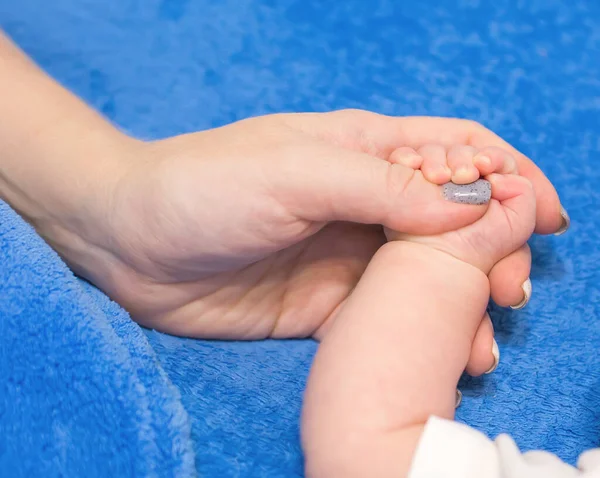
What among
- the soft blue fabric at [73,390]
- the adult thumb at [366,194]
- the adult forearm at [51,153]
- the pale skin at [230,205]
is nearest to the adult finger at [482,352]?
the pale skin at [230,205]

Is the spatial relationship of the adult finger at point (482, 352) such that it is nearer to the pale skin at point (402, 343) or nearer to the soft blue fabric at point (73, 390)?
the pale skin at point (402, 343)

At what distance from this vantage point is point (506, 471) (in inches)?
22.9

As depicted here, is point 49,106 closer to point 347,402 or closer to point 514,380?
point 347,402

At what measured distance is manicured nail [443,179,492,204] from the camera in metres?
0.70

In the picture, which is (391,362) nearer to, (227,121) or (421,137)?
(421,137)

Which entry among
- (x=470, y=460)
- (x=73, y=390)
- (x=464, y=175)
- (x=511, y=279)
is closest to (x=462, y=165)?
(x=464, y=175)

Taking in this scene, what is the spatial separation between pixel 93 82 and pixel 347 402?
0.71 meters

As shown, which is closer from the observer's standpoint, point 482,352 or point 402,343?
point 402,343

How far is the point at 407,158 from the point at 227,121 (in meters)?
0.40

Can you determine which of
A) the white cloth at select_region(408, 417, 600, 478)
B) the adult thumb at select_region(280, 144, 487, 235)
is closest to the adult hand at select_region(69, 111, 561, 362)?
the adult thumb at select_region(280, 144, 487, 235)

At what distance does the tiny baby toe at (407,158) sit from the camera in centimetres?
74

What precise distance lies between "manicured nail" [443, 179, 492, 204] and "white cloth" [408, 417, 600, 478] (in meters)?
0.21

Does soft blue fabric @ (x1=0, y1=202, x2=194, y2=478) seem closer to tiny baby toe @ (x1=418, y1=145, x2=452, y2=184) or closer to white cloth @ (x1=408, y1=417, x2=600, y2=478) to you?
white cloth @ (x1=408, y1=417, x2=600, y2=478)

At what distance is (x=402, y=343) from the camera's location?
0.65 meters
